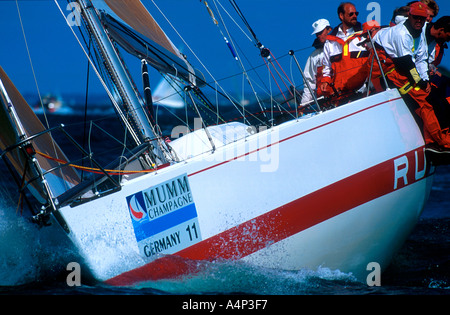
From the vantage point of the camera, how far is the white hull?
4695mm

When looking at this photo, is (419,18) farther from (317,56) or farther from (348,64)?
(317,56)

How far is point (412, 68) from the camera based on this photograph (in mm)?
5066

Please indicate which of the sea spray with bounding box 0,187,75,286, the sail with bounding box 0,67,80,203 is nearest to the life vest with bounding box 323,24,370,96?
the sail with bounding box 0,67,80,203

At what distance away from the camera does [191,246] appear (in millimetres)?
4758

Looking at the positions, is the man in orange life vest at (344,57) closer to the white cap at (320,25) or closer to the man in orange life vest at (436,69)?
the white cap at (320,25)

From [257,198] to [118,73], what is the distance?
2.09m

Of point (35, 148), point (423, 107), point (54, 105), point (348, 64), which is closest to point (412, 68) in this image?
point (423, 107)

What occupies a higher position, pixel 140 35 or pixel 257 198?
pixel 140 35

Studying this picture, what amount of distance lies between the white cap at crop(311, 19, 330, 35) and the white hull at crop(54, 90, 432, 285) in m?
1.20

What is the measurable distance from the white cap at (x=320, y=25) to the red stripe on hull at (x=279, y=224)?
1.71 meters

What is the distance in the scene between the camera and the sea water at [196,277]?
4.64 metres

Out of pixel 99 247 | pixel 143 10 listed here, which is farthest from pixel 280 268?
pixel 143 10

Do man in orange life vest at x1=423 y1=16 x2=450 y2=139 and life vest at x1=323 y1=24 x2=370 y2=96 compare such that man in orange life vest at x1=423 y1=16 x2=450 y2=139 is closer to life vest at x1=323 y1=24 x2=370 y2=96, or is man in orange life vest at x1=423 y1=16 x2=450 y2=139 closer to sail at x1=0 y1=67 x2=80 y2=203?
life vest at x1=323 y1=24 x2=370 y2=96
